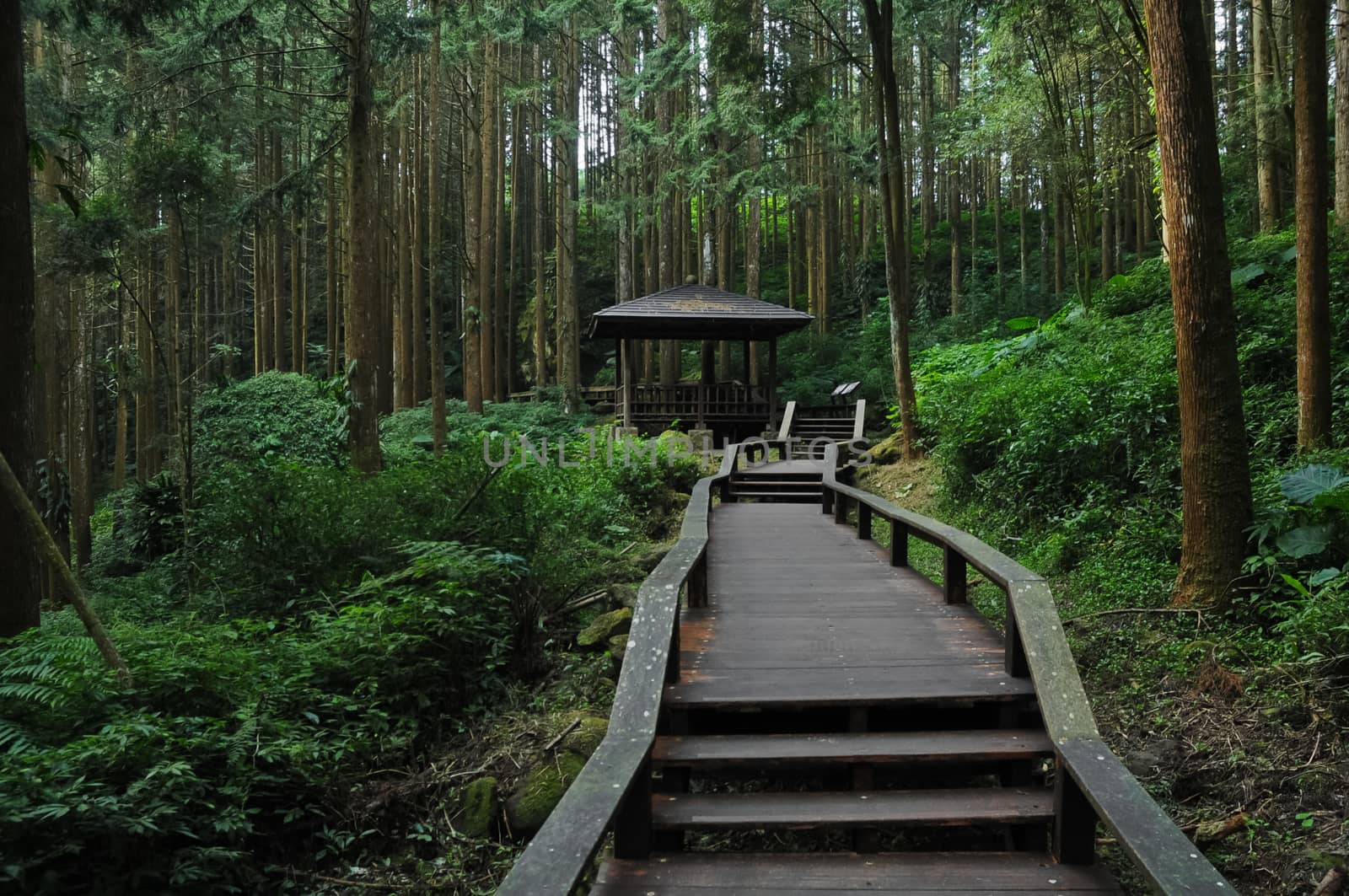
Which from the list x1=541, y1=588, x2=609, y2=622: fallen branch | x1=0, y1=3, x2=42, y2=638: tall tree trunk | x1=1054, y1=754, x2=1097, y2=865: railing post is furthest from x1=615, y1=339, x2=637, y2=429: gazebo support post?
x1=1054, y1=754, x2=1097, y2=865: railing post

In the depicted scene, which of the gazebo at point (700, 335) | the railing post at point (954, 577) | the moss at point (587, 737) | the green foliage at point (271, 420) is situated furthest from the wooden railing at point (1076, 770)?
the gazebo at point (700, 335)

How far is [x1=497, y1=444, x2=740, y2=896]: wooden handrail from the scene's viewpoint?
2.40m

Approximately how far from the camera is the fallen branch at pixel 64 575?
15.0 ft

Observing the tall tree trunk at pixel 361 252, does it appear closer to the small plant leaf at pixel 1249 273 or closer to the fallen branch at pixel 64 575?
the fallen branch at pixel 64 575

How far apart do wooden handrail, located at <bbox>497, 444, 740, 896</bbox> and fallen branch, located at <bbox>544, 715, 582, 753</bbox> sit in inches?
41.4

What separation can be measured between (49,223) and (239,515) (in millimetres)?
9639

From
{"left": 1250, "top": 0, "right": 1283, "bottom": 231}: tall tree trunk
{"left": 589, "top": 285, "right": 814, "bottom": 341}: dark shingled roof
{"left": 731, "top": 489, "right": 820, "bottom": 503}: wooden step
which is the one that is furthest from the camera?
{"left": 589, "top": 285, "right": 814, "bottom": 341}: dark shingled roof

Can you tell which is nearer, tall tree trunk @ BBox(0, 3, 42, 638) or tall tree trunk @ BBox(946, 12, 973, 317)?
tall tree trunk @ BBox(0, 3, 42, 638)

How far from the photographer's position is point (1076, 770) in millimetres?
3043

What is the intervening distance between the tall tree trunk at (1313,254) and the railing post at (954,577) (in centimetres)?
337

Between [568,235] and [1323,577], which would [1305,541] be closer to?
[1323,577]

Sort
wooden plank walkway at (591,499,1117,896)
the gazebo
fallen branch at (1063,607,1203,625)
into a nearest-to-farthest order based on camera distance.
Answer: wooden plank walkway at (591,499,1117,896) < fallen branch at (1063,607,1203,625) < the gazebo

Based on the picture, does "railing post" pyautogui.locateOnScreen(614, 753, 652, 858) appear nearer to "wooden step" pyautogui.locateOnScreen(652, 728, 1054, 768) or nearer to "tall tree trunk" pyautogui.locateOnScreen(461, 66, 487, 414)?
"wooden step" pyautogui.locateOnScreen(652, 728, 1054, 768)

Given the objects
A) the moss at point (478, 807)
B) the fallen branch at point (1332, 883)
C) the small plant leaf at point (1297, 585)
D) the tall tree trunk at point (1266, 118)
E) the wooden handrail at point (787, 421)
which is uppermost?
the tall tree trunk at point (1266, 118)
